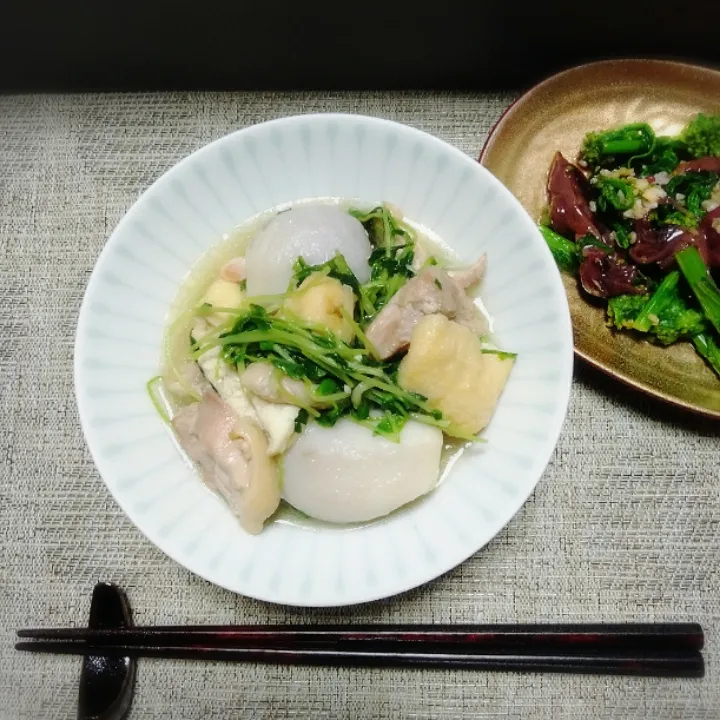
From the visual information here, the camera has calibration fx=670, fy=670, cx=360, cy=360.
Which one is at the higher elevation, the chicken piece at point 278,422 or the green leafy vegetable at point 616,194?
the green leafy vegetable at point 616,194

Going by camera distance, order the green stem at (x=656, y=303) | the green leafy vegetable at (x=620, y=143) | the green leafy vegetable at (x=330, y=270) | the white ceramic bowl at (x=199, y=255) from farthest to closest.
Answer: the green leafy vegetable at (x=620, y=143), the green stem at (x=656, y=303), the green leafy vegetable at (x=330, y=270), the white ceramic bowl at (x=199, y=255)

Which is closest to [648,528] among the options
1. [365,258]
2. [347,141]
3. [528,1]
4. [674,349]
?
[674,349]

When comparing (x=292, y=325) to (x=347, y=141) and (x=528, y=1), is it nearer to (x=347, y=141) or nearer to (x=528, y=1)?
(x=347, y=141)

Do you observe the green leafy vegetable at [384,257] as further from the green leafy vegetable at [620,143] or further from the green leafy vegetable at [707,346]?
the green leafy vegetable at [707,346]

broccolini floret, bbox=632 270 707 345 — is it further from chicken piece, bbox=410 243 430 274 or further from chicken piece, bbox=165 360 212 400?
chicken piece, bbox=165 360 212 400

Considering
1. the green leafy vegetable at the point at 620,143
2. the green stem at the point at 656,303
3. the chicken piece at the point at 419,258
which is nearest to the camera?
the chicken piece at the point at 419,258

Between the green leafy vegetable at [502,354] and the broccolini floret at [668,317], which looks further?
the broccolini floret at [668,317]

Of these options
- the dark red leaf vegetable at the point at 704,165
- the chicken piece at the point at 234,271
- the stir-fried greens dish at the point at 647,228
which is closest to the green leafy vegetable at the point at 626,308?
the stir-fried greens dish at the point at 647,228
